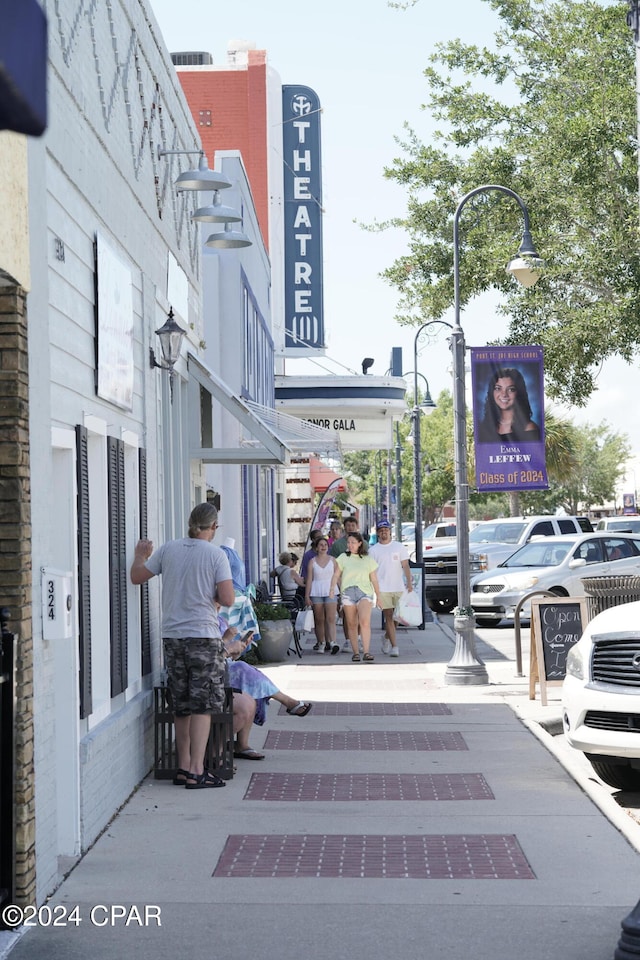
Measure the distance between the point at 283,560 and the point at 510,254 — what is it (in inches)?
243

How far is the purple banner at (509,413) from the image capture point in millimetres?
15180

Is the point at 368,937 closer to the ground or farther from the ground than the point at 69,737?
closer to the ground

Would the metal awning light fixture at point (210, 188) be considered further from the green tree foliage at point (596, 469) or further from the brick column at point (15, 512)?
the green tree foliage at point (596, 469)

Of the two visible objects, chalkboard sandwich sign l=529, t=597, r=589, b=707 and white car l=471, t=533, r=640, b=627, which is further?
white car l=471, t=533, r=640, b=627

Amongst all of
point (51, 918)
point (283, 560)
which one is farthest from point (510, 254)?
point (51, 918)

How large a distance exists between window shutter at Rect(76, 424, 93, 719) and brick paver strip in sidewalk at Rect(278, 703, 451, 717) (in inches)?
207

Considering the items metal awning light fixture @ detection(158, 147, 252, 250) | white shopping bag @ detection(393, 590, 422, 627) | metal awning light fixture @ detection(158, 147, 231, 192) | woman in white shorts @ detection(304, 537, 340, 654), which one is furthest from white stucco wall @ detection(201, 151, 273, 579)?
metal awning light fixture @ detection(158, 147, 231, 192)

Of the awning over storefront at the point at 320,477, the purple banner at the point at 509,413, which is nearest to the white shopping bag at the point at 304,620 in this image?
the purple banner at the point at 509,413

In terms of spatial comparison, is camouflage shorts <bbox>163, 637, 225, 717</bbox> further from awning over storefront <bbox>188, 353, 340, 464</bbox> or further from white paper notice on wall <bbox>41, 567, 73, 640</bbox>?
awning over storefront <bbox>188, 353, 340, 464</bbox>

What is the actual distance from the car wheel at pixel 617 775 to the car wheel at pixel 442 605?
1845 cm

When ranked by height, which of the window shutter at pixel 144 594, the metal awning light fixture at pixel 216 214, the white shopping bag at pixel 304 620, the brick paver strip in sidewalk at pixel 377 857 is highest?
the metal awning light fixture at pixel 216 214

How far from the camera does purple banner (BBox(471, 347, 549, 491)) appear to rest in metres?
15.2

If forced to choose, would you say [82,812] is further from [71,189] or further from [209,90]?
[209,90]

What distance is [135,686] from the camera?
916cm
